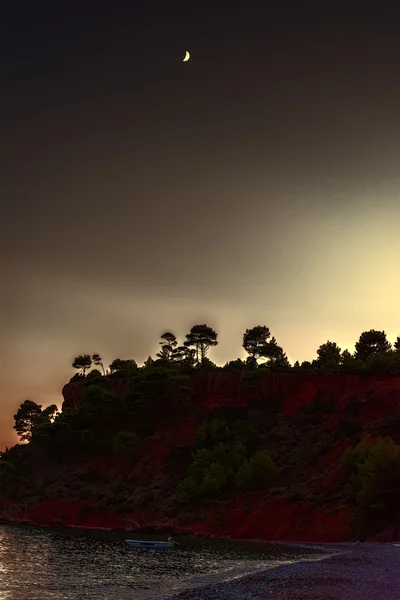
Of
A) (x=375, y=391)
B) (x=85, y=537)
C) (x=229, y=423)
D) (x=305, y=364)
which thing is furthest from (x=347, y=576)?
(x=305, y=364)

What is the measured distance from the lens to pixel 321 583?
3262 cm

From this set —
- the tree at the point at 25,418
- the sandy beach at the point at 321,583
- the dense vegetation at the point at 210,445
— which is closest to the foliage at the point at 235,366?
the dense vegetation at the point at 210,445

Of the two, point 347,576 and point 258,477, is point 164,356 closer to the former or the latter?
point 258,477

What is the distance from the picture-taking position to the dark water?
35575 millimetres

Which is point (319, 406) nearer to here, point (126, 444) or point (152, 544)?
point (126, 444)

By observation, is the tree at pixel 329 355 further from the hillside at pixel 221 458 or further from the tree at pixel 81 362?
the tree at pixel 81 362

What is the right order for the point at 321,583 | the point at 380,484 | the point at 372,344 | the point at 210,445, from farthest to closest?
the point at 372,344
the point at 210,445
the point at 380,484
the point at 321,583

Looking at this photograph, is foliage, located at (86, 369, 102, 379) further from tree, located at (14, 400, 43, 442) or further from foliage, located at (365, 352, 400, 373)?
foliage, located at (365, 352, 400, 373)

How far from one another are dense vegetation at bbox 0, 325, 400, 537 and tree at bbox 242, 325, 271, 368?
0.23m

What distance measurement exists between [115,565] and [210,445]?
51.4 meters

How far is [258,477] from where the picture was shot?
81.9 metres

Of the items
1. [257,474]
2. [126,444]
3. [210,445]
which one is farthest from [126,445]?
[257,474]

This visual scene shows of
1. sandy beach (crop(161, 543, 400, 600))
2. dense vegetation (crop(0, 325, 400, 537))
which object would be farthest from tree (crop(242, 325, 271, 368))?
sandy beach (crop(161, 543, 400, 600))

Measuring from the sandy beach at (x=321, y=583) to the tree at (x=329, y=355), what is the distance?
7081 cm
